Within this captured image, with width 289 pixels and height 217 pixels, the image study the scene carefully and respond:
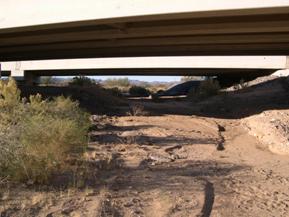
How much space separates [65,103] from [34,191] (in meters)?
8.39

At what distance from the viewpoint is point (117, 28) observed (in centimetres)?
2222

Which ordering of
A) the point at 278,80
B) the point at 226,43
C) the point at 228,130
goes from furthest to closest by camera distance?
the point at 278,80
the point at 226,43
the point at 228,130

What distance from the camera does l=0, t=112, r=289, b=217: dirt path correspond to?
27.3ft

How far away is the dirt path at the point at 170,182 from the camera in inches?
327

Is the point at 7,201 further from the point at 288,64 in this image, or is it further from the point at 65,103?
the point at 288,64

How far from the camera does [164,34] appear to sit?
22578 mm

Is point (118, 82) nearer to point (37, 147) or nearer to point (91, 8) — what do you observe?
point (91, 8)

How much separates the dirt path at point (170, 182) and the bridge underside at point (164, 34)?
165 inches

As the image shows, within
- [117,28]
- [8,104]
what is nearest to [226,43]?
[117,28]

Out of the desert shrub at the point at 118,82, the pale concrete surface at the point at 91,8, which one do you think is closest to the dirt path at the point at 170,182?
the pale concrete surface at the point at 91,8

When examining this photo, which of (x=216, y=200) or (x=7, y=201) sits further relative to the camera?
(x=216, y=200)

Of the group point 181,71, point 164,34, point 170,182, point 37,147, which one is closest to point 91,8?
point 164,34

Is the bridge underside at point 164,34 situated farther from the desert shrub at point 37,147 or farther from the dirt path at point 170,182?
the desert shrub at point 37,147

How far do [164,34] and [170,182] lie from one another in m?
13.1
